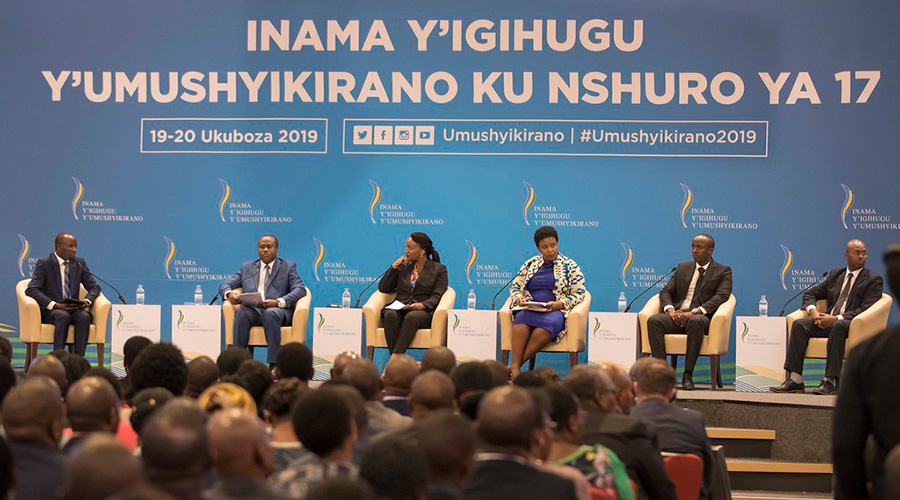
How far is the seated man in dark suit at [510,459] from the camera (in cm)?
242

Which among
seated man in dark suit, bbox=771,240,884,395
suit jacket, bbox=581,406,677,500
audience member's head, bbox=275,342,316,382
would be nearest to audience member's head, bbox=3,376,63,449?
audience member's head, bbox=275,342,316,382

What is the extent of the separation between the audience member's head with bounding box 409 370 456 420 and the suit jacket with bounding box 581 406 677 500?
0.49 meters

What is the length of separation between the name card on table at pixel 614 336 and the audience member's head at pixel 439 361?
11.9ft

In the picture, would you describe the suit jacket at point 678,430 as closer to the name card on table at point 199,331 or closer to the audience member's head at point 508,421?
the audience member's head at point 508,421

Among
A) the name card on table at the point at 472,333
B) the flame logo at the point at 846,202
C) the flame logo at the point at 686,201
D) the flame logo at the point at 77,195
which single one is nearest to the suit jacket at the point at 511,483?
the name card on table at the point at 472,333

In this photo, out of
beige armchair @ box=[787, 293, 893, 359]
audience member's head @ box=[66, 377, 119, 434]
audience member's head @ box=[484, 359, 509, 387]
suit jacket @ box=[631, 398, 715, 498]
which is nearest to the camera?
audience member's head @ box=[66, 377, 119, 434]

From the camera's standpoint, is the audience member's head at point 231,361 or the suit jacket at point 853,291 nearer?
the audience member's head at point 231,361

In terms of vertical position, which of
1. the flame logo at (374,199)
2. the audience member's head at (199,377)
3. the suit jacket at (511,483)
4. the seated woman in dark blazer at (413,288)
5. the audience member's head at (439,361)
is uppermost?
the flame logo at (374,199)

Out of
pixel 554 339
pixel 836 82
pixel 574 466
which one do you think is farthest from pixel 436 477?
pixel 836 82

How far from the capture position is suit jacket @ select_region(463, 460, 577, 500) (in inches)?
94.9

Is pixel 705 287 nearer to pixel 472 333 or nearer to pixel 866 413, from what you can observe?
pixel 472 333

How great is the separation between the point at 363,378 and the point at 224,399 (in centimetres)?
63

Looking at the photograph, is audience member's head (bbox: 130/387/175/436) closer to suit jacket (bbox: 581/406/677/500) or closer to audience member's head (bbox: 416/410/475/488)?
audience member's head (bbox: 416/410/475/488)

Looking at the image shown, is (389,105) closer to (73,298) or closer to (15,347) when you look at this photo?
(73,298)
